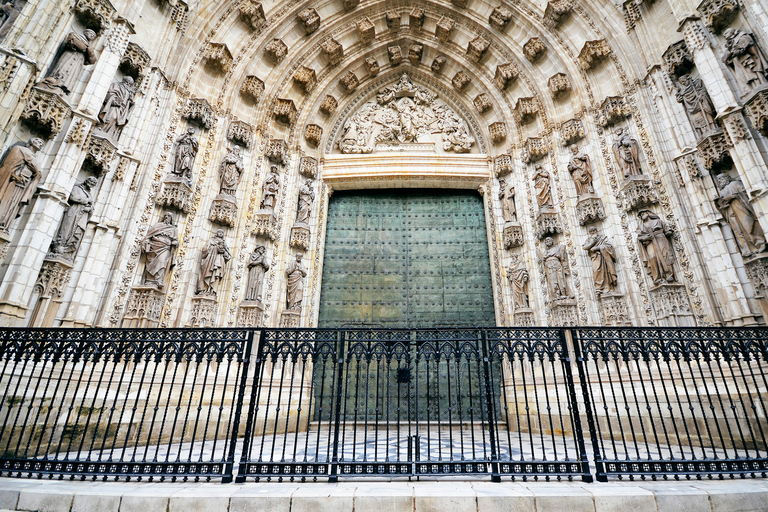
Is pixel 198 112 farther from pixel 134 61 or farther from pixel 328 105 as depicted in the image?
pixel 328 105

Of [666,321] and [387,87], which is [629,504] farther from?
[387,87]

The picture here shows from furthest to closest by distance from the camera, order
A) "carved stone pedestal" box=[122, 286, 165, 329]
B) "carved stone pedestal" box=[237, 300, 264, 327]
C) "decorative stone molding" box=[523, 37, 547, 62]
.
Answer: "decorative stone molding" box=[523, 37, 547, 62], "carved stone pedestal" box=[237, 300, 264, 327], "carved stone pedestal" box=[122, 286, 165, 329]

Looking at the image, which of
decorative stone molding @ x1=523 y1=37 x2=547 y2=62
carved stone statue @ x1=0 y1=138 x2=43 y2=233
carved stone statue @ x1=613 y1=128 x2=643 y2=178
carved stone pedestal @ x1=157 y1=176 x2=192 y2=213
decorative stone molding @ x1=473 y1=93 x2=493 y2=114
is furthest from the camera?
decorative stone molding @ x1=473 y1=93 x2=493 y2=114

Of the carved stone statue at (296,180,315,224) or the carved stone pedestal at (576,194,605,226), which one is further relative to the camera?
the carved stone statue at (296,180,315,224)

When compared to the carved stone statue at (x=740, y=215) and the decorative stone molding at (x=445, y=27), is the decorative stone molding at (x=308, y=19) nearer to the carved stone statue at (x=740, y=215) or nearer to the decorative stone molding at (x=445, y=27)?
the decorative stone molding at (x=445, y=27)

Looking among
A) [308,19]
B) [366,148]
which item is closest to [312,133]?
[366,148]

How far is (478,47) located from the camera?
415 inches

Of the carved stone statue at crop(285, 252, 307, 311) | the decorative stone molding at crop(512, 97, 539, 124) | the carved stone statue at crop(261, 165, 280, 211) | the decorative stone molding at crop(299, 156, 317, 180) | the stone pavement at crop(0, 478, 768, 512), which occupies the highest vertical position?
the decorative stone molding at crop(512, 97, 539, 124)

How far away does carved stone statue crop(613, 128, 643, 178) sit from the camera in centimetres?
774

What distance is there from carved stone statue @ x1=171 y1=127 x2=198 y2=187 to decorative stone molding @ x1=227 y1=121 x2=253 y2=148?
0.99 metres

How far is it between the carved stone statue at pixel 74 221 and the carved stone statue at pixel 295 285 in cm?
390

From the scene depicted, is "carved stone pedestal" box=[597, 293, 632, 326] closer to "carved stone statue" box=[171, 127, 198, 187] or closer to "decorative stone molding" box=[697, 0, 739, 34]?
"decorative stone molding" box=[697, 0, 739, 34]

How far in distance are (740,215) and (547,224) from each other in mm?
3321

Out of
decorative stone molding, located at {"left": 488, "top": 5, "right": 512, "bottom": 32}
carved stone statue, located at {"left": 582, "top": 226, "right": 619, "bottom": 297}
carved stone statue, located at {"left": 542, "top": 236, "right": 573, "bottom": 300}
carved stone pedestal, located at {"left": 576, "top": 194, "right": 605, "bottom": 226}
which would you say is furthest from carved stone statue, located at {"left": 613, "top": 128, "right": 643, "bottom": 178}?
decorative stone molding, located at {"left": 488, "top": 5, "right": 512, "bottom": 32}
